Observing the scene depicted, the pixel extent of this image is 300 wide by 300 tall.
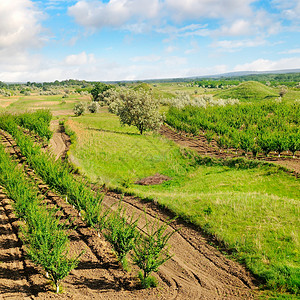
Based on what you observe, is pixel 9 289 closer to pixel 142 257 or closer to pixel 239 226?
pixel 142 257

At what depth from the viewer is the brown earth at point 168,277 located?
11.4 meters

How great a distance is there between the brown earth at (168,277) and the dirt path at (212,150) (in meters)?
20.6

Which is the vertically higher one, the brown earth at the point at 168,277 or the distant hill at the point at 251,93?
the distant hill at the point at 251,93

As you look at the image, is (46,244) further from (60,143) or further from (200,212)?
(60,143)

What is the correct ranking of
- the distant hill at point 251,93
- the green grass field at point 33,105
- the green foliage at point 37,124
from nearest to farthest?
the green foliage at point 37,124, the green grass field at point 33,105, the distant hill at point 251,93

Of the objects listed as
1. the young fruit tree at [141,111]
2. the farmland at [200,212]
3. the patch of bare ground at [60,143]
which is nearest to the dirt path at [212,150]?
the farmland at [200,212]

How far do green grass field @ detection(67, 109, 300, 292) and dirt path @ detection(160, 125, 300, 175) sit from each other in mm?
4642

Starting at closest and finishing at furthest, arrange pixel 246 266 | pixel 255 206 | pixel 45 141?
pixel 246 266 < pixel 255 206 < pixel 45 141

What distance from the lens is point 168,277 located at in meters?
12.8

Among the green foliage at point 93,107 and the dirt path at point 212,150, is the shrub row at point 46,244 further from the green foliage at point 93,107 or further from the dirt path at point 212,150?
the green foliage at point 93,107

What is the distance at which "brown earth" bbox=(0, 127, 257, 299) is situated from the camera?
1143 cm

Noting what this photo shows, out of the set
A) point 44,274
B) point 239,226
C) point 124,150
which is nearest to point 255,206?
point 239,226

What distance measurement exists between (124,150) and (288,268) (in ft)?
98.1

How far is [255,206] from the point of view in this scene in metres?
18.5
